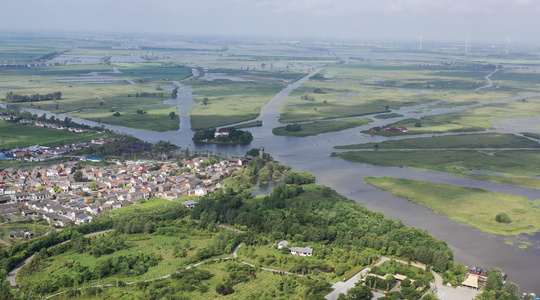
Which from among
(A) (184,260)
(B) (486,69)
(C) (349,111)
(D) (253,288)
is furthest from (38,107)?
(B) (486,69)

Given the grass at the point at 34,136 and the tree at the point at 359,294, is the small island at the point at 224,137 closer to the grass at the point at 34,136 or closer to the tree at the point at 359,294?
the grass at the point at 34,136

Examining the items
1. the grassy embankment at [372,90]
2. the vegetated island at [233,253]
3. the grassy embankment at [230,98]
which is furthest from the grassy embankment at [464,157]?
the grassy embankment at [230,98]

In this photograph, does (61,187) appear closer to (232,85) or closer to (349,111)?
(349,111)

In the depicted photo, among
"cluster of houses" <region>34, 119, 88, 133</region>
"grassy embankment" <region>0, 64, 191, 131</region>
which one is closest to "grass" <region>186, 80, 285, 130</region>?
"grassy embankment" <region>0, 64, 191, 131</region>

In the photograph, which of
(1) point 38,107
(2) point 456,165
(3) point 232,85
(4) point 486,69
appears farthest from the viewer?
(4) point 486,69

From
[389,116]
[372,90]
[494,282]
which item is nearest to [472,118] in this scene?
[389,116]

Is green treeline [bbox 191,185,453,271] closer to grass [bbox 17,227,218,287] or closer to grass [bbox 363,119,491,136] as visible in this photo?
grass [bbox 17,227,218,287]
